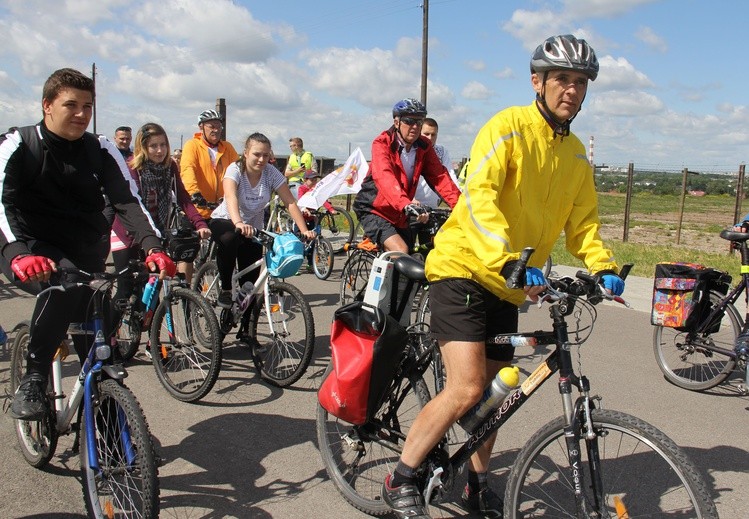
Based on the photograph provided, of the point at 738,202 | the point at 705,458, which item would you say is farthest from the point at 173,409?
the point at 738,202

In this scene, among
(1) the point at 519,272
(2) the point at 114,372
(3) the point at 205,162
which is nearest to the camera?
(1) the point at 519,272

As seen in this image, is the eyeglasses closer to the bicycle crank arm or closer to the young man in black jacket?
the young man in black jacket

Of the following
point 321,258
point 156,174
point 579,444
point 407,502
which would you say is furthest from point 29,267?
point 321,258

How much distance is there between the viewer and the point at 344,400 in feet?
10.3

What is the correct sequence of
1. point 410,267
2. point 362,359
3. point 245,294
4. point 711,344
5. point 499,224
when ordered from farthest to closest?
point 245,294 → point 711,344 → point 410,267 → point 362,359 → point 499,224

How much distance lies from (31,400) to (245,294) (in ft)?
7.52

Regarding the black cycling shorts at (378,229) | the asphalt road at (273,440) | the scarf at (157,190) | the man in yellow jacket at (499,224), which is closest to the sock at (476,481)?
the asphalt road at (273,440)

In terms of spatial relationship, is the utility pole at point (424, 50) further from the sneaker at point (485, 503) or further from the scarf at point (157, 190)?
the sneaker at point (485, 503)

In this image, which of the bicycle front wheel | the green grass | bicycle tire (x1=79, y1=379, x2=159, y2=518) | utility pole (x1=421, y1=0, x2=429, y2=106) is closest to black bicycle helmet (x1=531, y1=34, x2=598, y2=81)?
the bicycle front wheel

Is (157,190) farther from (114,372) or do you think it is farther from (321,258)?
(321,258)

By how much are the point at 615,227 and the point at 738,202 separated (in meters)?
6.36

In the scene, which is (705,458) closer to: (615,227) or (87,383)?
(87,383)

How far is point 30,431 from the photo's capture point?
12.5 ft

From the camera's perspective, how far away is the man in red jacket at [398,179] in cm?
577
